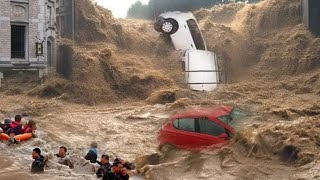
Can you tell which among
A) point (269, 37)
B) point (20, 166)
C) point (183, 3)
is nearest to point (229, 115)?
point (20, 166)

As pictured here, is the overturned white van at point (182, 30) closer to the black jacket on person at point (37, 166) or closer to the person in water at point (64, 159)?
the person in water at point (64, 159)

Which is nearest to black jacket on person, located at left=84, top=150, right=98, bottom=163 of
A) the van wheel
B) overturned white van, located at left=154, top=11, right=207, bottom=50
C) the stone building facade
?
the stone building facade

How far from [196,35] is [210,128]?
15.1 metres

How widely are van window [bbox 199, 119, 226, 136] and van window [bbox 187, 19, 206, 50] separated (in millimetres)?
14630

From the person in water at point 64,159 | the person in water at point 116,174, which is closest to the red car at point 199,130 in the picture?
the person in water at point 64,159

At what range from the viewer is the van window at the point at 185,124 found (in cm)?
1096

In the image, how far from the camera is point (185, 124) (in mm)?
11094

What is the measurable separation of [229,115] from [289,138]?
4.98 ft

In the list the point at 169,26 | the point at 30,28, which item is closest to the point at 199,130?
the point at 30,28

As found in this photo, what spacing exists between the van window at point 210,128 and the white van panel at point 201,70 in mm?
11159

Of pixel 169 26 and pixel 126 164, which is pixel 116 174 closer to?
pixel 126 164

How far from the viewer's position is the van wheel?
25.3 metres

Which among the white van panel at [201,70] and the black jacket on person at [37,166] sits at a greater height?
the white van panel at [201,70]

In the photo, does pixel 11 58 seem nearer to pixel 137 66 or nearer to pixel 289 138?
pixel 137 66
